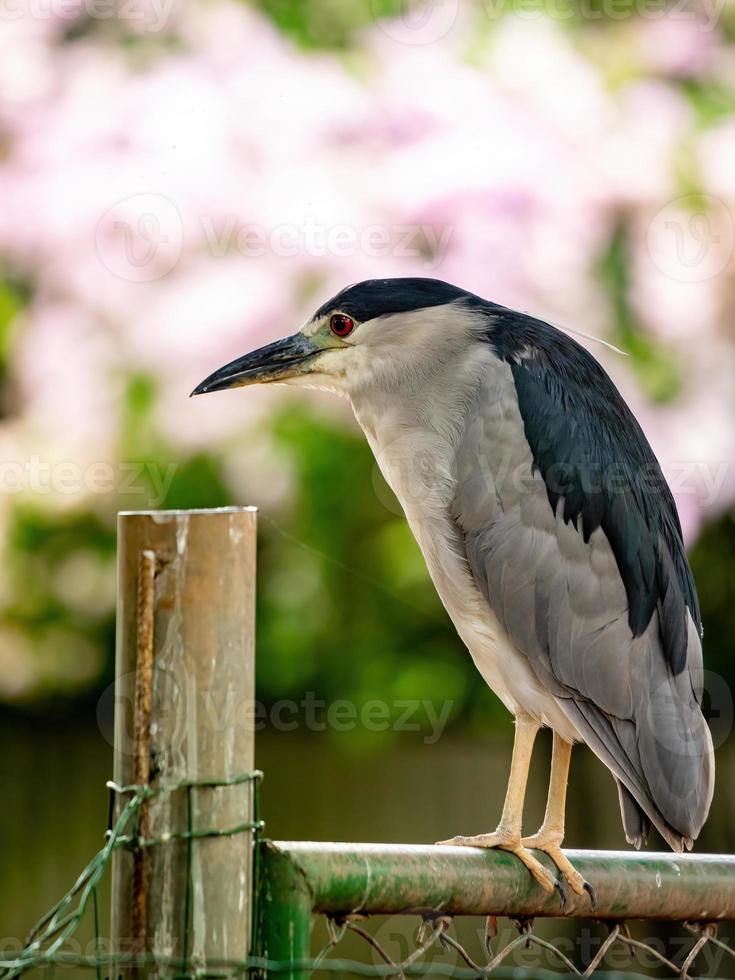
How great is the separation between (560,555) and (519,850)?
735 mm

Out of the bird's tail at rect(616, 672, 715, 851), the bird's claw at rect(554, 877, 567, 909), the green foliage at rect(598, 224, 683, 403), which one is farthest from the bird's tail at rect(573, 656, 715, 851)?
the green foliage at rect(598, 224, 683, 403)

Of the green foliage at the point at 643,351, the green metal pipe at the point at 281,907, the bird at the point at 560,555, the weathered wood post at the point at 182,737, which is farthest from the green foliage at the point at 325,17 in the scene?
the green metal pipe at the point at 281,907

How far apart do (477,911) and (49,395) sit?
8.33 feet

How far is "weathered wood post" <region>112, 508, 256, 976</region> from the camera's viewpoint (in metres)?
1.45

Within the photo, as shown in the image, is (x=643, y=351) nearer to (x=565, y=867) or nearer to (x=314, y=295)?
(x=314, y=295)

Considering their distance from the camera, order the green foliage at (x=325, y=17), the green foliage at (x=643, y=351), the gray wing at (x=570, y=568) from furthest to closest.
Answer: the green foliage at (x=325, y=17) → the green foliage at (x=643, y=351) → the gray wing at (x=570, y=568)

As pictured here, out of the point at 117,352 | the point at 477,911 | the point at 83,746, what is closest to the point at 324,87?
the point at 117,352

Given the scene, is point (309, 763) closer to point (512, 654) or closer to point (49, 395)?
point (49, 395)

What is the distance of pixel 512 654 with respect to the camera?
8.89 feet

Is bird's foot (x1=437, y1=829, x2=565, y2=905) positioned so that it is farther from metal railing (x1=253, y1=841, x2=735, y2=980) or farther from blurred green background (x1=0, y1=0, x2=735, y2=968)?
blurred green background (x1=0, y1=0, x2=735, y2=968)

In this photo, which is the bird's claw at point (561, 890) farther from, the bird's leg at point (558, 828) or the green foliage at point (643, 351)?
the green foliage at point (643, 351)

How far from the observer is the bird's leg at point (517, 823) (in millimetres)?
1988

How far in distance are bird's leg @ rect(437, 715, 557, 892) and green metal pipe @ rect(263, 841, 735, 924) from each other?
0.03m

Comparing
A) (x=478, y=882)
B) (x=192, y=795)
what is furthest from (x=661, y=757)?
(x=192, y=795)
